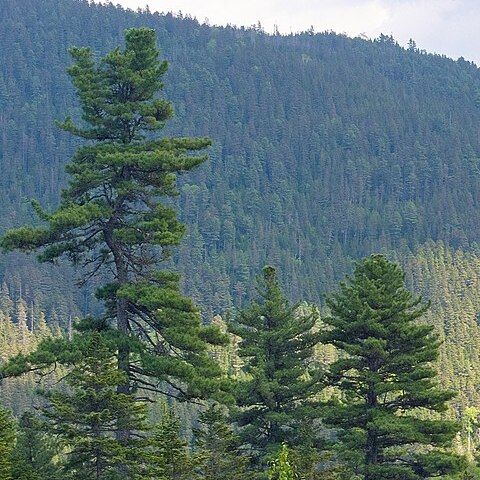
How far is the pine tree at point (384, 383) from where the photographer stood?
117 ft

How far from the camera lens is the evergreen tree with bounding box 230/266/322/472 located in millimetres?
35469

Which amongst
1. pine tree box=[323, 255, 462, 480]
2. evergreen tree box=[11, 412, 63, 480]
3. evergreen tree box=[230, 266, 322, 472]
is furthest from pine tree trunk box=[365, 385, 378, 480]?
evergreen tree box=[11, 412, 63, 480]

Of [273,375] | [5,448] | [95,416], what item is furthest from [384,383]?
[5,448]

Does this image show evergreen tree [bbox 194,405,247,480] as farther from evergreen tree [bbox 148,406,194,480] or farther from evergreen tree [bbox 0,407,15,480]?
evergreen tree [bbox 0,407,15,480]

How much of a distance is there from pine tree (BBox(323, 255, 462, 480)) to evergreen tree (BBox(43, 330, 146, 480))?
1169 centimetres

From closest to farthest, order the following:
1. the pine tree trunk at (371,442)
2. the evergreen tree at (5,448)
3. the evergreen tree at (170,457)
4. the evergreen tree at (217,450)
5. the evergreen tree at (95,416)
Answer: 1. the evergreen tree at (5,448)
2. the evergreen tree at (170,457)
3. the evergreen tree at (95,416)
4. the evergreen tree at (217,450)
5. the pine tree trunk at (371,442)

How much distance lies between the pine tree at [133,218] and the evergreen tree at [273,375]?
20.8 feet

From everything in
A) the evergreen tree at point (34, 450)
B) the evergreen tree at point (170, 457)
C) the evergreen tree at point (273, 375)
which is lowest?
the evergreen tree at point (170, 457)

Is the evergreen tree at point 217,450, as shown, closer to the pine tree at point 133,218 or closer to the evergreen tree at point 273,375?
the pine tree at point 133,218

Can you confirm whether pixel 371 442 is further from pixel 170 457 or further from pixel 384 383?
pixel 170 457

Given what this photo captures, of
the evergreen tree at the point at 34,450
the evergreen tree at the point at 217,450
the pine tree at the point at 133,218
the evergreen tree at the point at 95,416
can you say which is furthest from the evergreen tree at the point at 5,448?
the evergreen tree at the point at 217,450

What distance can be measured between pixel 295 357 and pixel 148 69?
11540 mm

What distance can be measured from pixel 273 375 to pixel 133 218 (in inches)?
343

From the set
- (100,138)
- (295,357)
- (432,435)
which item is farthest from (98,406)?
(432,435)
